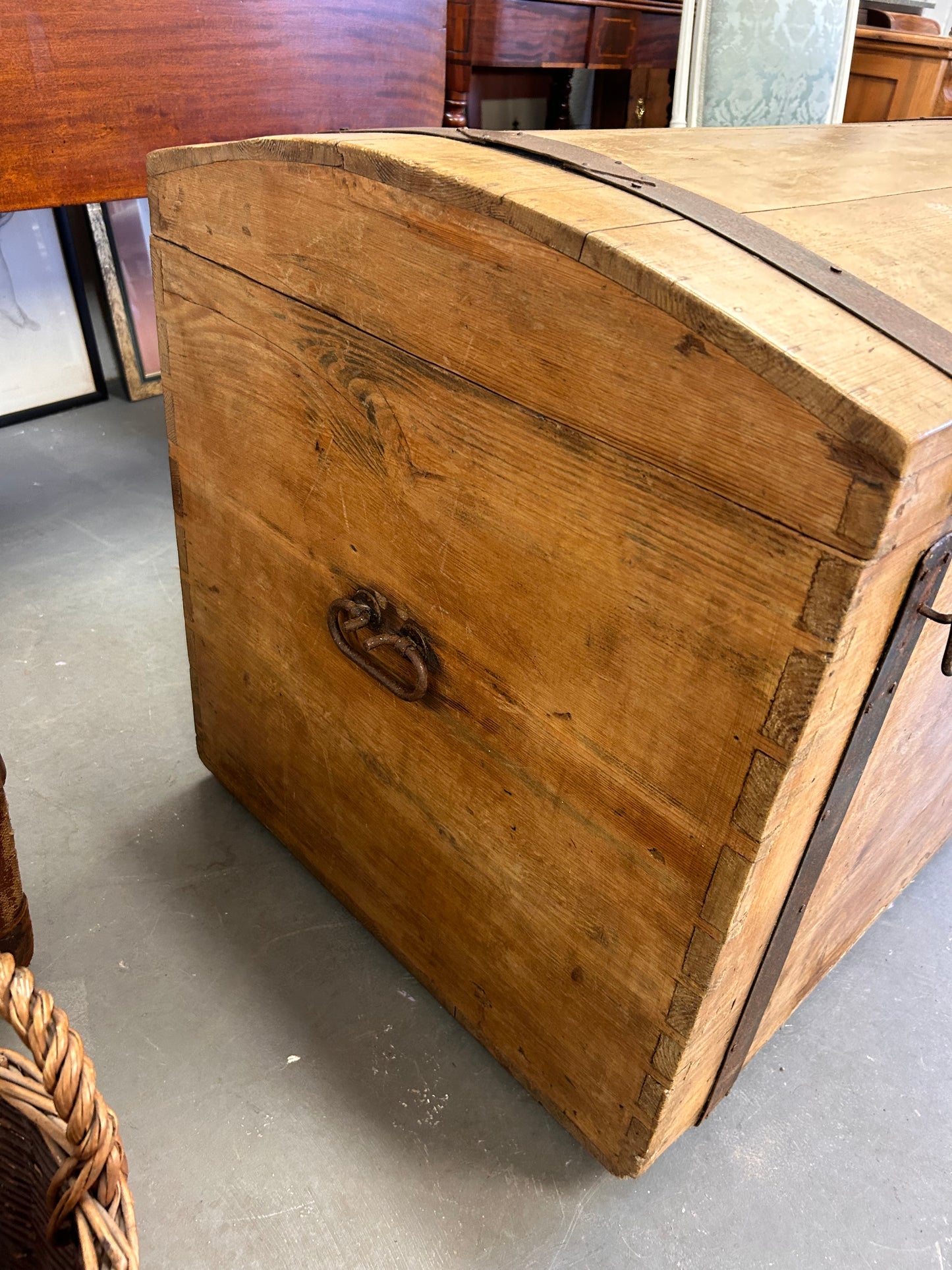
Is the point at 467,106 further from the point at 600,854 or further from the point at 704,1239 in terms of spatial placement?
the point at 704,1239

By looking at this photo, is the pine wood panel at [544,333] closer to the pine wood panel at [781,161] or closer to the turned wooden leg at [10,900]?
the pine wood panel at [781,161]

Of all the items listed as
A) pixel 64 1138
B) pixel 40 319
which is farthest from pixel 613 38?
pixel 64 1138

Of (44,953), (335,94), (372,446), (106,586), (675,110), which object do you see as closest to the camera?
(372,446)

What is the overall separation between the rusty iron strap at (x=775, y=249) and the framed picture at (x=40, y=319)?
6.55ft

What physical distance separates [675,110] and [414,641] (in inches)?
67.1

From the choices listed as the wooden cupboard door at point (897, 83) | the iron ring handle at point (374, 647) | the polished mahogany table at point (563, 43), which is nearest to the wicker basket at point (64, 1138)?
the iron ring handle at point (374, 647)

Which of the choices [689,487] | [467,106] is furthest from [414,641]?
[467,106]

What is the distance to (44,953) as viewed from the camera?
3.74 feet

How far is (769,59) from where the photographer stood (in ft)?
6.31

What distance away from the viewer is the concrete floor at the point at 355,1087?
0.92 m

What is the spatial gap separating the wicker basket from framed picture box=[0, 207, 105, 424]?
82.6 inches

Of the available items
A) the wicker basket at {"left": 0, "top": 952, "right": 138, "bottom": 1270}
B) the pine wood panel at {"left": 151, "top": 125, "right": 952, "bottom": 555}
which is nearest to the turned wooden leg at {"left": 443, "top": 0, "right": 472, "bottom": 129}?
the pine wood panel at {"left": 151, "top": 125, "right": 952, "bottom": 555}

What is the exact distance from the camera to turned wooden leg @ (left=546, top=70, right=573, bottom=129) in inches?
112

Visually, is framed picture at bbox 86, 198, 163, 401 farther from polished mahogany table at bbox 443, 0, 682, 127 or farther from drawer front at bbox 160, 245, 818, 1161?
drawer front at bbox 160, 245, 818, 1161
